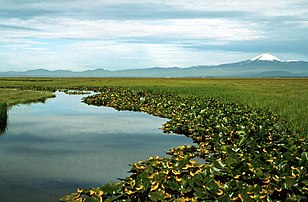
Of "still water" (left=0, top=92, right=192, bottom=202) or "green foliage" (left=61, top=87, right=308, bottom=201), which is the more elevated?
"green foliage" (left=61, top=87, right=308, bottom=201)

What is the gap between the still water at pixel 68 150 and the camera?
331 inches

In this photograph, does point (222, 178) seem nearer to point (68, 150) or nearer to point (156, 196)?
point (156, 196)

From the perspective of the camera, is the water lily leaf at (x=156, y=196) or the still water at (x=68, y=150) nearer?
the water lily leaf at (x=156, y=196)

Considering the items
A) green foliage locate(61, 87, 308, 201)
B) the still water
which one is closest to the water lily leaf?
green foliage locate(61, 87, 308, 201)

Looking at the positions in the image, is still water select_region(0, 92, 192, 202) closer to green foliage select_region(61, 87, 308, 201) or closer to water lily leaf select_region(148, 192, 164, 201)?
green foliage select_region(61, 87, 308, 201)

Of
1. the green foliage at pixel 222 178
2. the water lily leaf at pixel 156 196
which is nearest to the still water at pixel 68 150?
the green foliage at pixel 222 178

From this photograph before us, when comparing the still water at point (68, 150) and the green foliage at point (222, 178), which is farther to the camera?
the still water at point (68, 150)

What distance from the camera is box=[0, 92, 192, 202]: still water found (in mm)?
8406

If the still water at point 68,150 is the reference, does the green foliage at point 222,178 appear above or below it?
above

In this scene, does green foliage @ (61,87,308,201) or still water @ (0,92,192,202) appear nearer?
green foliage @ (61,87,308,201)

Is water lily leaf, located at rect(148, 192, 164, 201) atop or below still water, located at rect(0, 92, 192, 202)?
atop

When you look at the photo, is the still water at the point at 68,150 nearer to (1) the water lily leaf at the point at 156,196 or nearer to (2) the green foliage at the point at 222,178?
(2) the green foliage at the point at 222,178

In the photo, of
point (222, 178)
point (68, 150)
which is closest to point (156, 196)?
point (222, 178)

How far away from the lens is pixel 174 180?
279 inches
